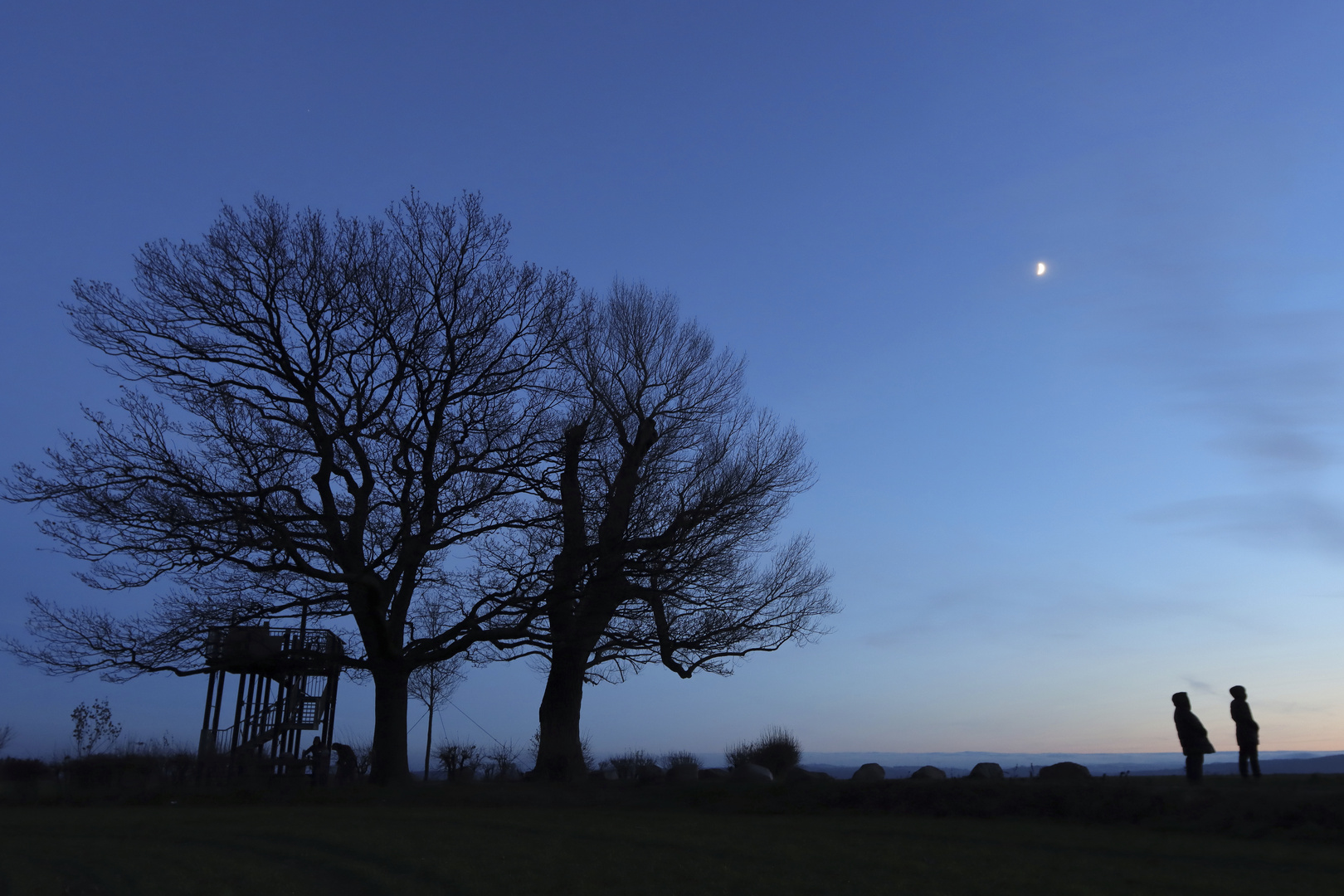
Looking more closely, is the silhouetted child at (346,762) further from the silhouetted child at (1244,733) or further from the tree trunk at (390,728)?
the silhouetted child at (1244,733)

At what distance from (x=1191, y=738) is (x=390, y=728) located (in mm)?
14268

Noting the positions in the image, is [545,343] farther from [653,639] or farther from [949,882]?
[949,882]

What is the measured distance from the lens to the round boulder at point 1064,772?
1570 cm

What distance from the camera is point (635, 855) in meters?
11.0

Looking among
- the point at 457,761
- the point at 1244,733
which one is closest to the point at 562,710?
the point at 457,761

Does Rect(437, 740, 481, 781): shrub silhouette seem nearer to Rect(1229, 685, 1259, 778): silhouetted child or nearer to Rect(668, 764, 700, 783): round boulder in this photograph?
Rect(668, 764, 700, 783): round boulder

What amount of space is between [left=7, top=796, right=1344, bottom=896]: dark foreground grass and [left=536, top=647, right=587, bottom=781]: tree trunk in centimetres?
646

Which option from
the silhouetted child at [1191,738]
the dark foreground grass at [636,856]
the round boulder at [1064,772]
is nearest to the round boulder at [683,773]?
the dark foreground grass at [636,856]

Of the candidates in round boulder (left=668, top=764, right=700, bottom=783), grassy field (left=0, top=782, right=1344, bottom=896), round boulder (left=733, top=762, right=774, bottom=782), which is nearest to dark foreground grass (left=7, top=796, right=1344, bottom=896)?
grassy field (left=0, top=782, right=1344, bottom=896)

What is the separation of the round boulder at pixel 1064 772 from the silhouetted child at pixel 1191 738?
1844 millimetres

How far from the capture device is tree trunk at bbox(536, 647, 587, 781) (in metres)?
21.0

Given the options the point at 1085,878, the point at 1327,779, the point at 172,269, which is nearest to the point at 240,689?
the point at 172,269

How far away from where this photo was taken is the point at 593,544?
19875mm

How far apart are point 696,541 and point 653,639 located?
2.21 meters
